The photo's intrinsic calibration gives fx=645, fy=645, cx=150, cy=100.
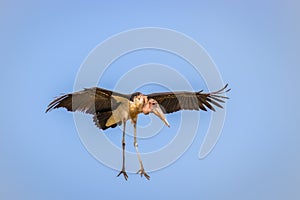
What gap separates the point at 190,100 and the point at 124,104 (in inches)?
79.1

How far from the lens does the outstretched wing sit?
612 inches

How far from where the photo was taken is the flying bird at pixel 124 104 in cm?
1447

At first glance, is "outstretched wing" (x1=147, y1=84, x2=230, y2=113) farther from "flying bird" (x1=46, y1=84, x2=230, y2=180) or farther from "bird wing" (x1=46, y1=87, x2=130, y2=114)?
"bird wing" (x1=46, y1=87, x2=130, y2=114)

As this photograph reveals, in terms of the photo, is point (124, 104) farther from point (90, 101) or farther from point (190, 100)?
point (190, 100)

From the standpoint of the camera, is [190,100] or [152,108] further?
[190,100]

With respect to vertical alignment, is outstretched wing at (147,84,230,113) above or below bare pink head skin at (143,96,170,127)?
above

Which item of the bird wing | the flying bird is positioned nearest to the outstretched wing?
the flying bird

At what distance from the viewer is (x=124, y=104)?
48.6 ft

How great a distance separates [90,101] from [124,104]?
79 cm

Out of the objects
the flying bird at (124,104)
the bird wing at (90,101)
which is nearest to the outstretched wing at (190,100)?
the flying bird at (124,104)

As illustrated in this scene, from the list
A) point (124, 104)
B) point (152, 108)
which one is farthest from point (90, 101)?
point (152, 108)

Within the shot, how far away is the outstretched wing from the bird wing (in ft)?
3.71

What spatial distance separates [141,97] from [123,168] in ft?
5.42

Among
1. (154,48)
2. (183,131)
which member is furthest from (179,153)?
(154,48)
